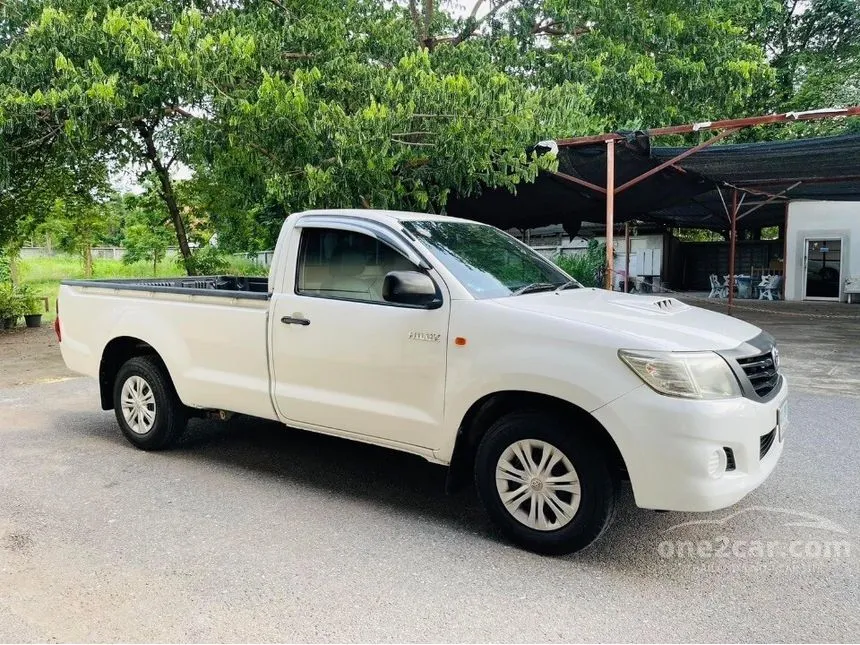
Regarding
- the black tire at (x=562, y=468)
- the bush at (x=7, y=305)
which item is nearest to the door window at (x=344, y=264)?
the black tire at (x=562, y=468)

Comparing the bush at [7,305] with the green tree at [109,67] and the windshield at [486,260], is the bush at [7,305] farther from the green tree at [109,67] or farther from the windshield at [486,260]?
the windshield at [486,260]

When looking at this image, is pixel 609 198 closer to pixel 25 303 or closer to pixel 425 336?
pixel 425 336

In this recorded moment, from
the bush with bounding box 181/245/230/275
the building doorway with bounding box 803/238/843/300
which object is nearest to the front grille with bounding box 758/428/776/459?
the bush with bounding box 181/245/230/275

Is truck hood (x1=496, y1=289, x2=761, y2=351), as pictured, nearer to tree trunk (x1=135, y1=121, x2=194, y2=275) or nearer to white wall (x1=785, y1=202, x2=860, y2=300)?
tree trunk (x1=135, y1=121, x2=194, y2=275)

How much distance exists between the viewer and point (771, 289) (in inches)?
838

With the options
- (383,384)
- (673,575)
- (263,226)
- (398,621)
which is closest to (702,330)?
(673,575)

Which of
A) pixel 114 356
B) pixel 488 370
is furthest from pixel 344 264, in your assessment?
pixel 114 356

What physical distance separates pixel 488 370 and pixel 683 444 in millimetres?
1022

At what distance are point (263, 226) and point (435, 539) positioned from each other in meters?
12.4

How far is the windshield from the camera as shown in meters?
3.98

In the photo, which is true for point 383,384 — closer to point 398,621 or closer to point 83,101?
point 398,621

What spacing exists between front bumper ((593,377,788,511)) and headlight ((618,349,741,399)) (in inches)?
1.8

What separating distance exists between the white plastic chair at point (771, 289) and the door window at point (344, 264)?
787 inches

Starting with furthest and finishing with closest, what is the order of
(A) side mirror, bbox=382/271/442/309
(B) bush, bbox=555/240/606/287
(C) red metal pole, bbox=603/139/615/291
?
(B) bush, bbox=555/240/606/287
(C) red metal pole, bbox=603/139/615/291
(A) side mirror, bbox=382/271/442/309
